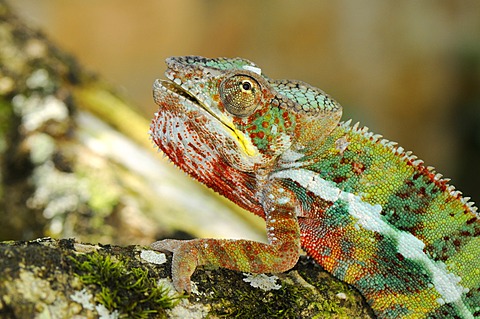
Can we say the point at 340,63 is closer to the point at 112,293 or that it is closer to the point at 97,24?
the point at 97,24

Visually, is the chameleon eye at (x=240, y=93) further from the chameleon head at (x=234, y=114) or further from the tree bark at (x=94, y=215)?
the tree bark at (x=94, y=215)

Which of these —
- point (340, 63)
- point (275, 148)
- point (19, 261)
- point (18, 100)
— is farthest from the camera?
point (340, 63)

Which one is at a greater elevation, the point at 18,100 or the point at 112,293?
the point at 18,100

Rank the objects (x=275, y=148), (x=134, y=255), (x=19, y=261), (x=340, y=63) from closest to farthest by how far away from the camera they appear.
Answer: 1. (x=19, y=261)
2. (x=134, y=255)
3. (x=275, y=148)
4. (x=340, y=63)

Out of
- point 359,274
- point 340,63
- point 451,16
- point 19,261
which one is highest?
point 451,16

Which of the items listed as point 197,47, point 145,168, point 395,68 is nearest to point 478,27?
point 395,68

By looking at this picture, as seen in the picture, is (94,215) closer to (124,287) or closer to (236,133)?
(236,133)

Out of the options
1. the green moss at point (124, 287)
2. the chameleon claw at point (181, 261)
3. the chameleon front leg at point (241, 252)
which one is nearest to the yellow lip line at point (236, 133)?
the chameleon front leg at point (241, 252)
